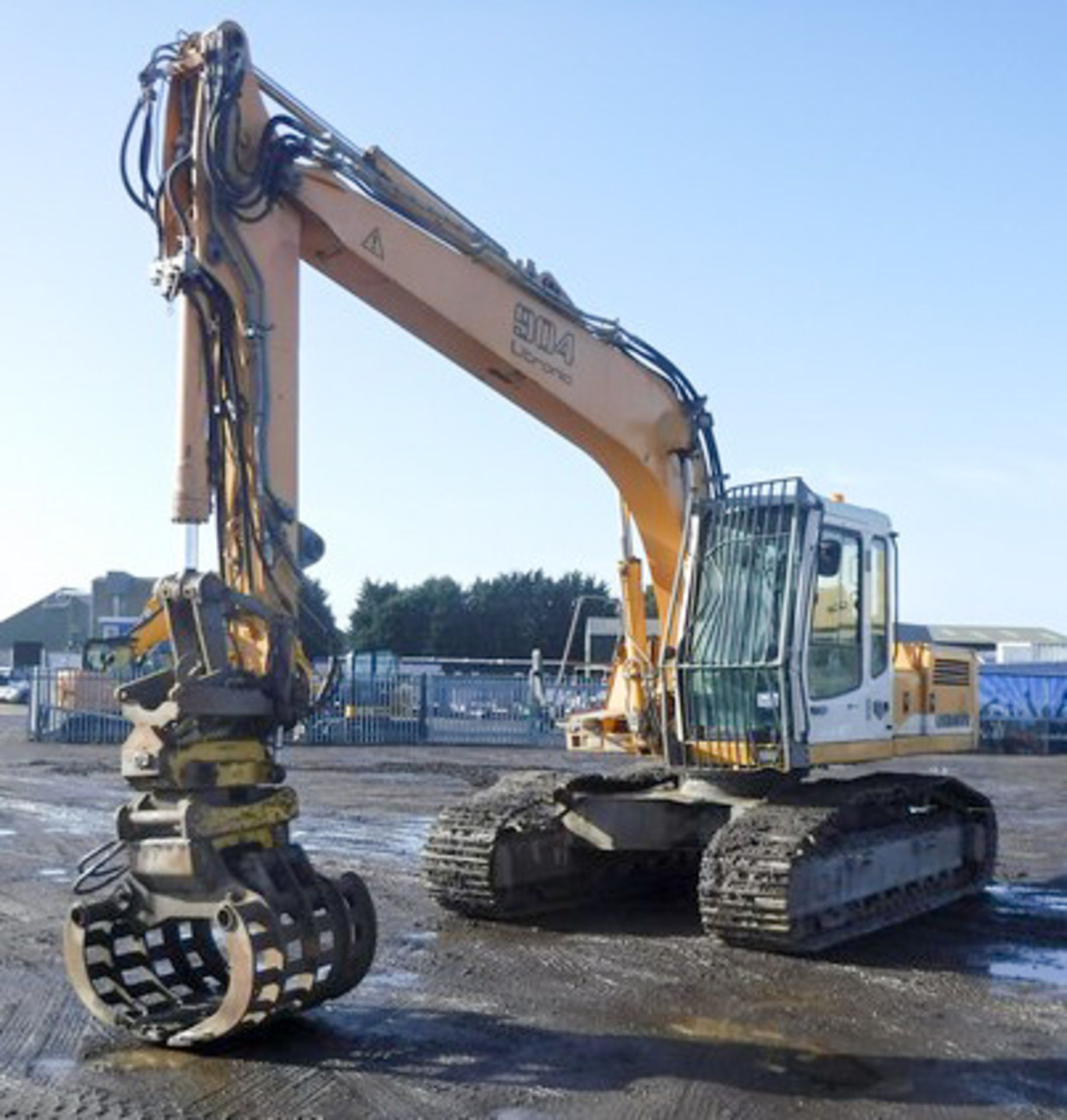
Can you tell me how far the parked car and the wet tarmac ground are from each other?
2002 inches

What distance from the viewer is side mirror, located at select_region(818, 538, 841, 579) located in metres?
10.7

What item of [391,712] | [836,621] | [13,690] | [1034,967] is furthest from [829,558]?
[13,690]

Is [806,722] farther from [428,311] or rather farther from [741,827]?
[428,311]

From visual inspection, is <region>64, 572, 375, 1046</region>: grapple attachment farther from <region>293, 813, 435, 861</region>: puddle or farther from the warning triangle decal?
<region>293, 813, 435, 861</region>: puddle

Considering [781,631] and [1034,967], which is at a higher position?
[781,631]

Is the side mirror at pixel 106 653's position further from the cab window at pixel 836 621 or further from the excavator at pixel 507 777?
the cab window at pixel 836 621

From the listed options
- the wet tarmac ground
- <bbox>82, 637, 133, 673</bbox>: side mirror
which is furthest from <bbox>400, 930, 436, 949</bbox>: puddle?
<bbox>82, 637, 133, 673</bbox>: side mirror

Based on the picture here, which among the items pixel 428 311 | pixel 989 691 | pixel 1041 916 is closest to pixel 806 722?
pixel 1041 916

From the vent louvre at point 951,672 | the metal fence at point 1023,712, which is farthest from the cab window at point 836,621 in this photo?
the metal fence at point 1023,712

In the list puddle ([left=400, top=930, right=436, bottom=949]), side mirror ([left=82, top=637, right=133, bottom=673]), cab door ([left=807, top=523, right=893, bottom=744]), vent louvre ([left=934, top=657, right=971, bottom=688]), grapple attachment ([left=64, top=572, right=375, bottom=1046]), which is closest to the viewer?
grapple attachment ([left=64, top=572, right=375, bottom=1046])

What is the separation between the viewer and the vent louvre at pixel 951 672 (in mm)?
12203

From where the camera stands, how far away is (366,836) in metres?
16.5

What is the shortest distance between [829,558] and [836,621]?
45 cm

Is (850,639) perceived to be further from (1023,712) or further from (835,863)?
(1023,712)
